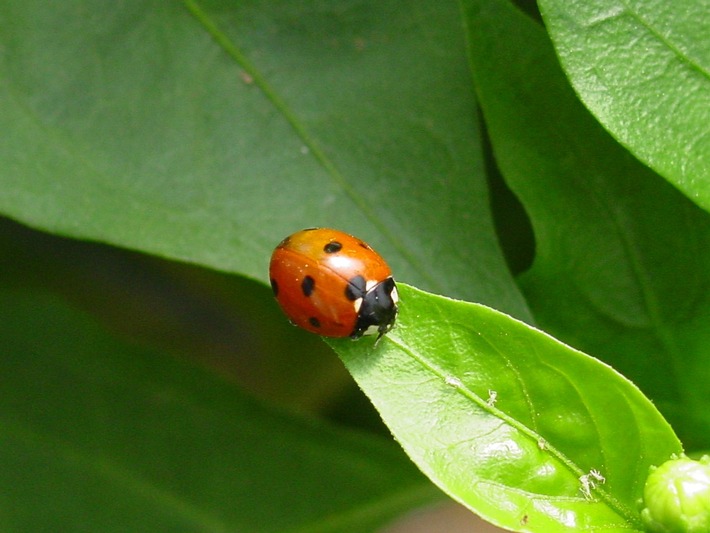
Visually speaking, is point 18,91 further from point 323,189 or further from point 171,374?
point 171,374

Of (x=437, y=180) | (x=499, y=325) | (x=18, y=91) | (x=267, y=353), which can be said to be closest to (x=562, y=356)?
(x=499, y=325)

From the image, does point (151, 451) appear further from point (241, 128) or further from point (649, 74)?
point (649, 74)

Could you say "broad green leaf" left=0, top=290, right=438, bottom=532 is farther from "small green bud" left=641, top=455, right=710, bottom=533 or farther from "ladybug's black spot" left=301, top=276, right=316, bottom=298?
"small green bud" left=641, top=455, right=710, bottom=533

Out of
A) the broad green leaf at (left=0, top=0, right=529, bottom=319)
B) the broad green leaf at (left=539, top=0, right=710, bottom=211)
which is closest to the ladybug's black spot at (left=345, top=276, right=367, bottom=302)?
the broad green leaf at (left=0, top=0, right=529, bottom=319)

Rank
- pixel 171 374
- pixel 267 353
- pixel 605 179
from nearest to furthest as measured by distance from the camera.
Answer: pixel 605 179 < pixel 171 374 < pixel 267 353

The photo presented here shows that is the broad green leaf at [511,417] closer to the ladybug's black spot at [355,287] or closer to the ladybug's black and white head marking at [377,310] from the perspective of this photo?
the ladybug's black and white head marking at [377,310]

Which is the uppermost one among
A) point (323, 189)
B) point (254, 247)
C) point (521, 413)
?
point (323, 189)
